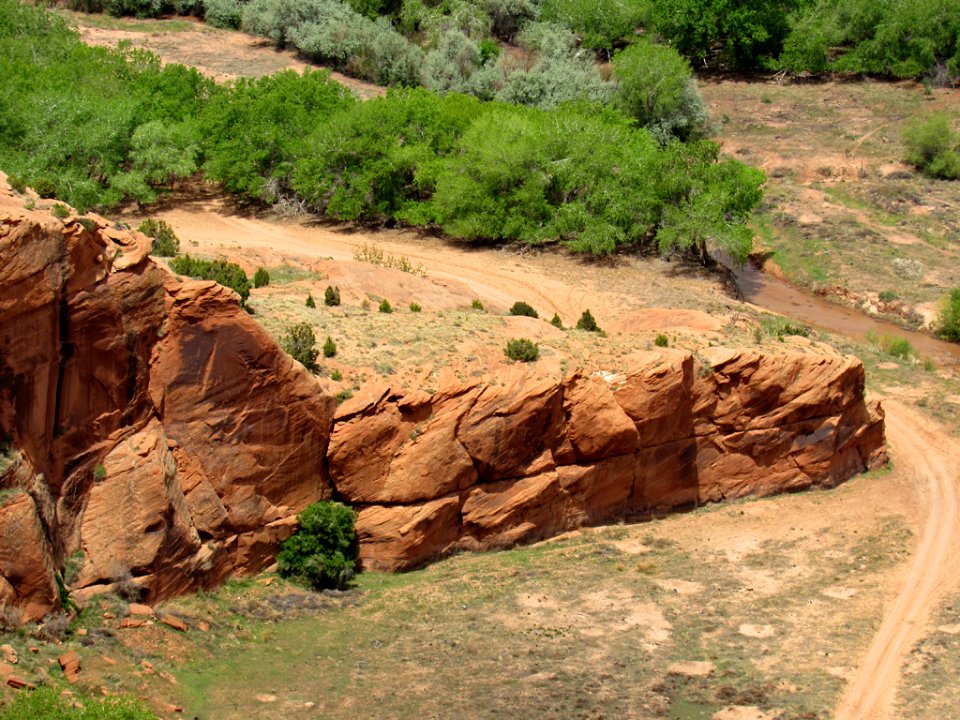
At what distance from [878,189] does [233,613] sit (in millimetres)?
53758

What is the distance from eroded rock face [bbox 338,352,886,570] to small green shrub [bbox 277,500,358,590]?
0.94 m

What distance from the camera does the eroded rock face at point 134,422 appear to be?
82.4 feet

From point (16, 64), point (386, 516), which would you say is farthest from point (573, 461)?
point (16, 64)

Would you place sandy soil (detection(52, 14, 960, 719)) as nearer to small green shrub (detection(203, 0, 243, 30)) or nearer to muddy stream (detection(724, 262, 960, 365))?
small green shrub (detection(203, 0, 243, 30))

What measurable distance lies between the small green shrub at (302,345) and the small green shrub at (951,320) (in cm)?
3435

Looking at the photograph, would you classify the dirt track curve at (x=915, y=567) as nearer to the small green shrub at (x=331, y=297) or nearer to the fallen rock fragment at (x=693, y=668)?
the fallen rock fragment at (x=693, y=668)

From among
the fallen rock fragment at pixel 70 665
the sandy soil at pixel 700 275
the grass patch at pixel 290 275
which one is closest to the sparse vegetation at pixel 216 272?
the grass patch at pixel 290 275

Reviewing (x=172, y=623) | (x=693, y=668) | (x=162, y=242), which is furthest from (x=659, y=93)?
(x=172, y=623)

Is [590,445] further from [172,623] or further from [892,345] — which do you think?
[892,345]

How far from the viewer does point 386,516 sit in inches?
1270

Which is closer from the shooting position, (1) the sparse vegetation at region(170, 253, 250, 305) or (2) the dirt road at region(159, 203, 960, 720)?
(2) the dirt road at region(159, 203, 960, 720)

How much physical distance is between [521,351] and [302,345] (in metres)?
6.29

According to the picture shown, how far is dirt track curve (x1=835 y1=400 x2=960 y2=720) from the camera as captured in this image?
90.3 ft

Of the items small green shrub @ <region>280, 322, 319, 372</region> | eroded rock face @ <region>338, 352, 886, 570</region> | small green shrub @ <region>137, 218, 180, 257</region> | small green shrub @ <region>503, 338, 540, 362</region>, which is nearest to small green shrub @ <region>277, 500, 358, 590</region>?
eroded rock face @ <region>338, 352, 886, 570</region>
